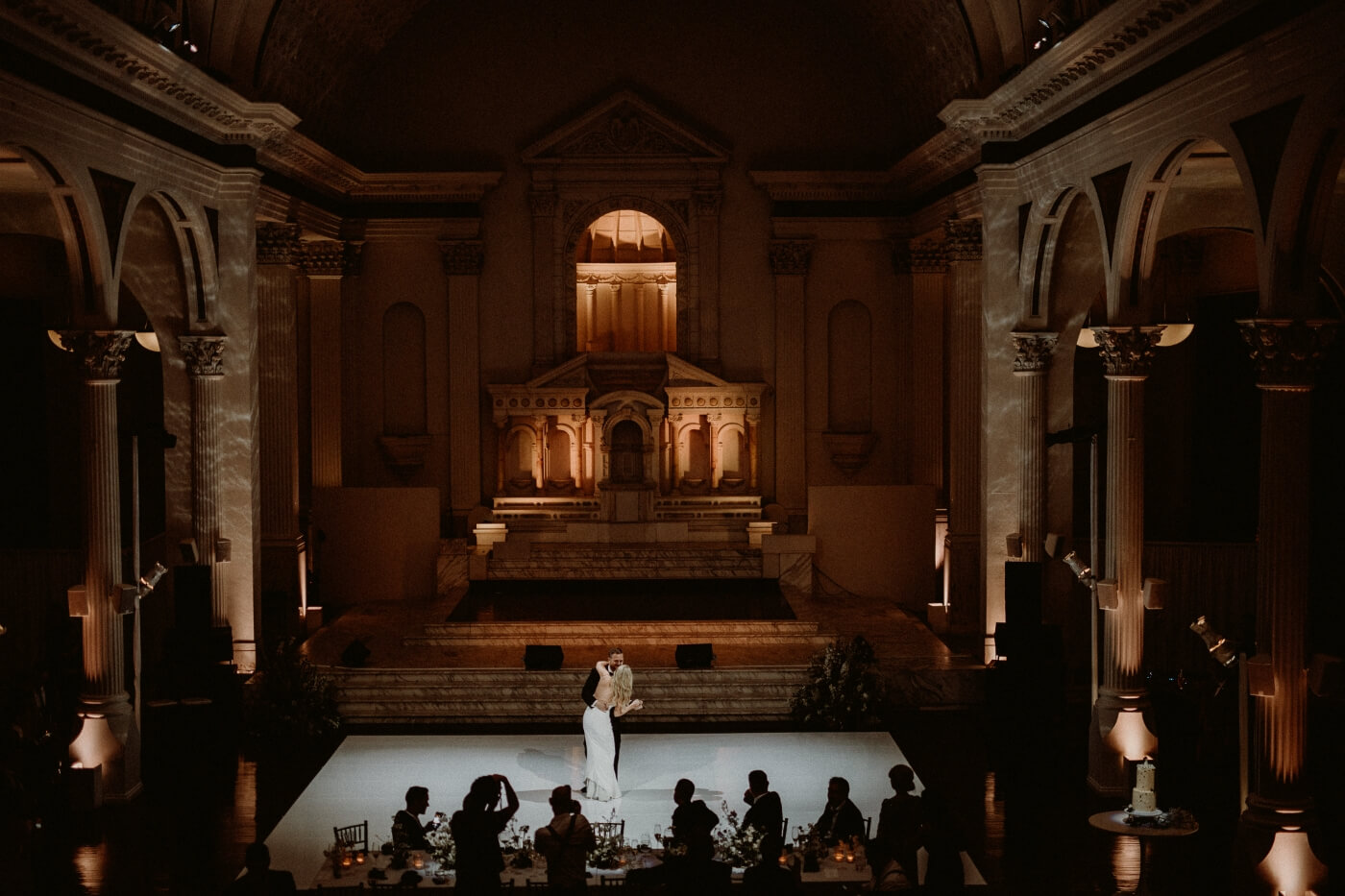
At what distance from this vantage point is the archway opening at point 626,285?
92.0ft

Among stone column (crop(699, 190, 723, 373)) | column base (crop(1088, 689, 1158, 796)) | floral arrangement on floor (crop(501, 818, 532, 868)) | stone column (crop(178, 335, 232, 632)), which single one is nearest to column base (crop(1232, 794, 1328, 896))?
column base (crop(1088, 689, 1158, 796))

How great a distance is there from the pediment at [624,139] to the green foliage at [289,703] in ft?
40.3

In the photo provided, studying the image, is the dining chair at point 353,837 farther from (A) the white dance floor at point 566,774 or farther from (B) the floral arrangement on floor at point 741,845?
(B) the floral arrangement on floor at point 741,845

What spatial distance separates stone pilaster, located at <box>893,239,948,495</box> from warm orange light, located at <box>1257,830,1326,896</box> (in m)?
13.8

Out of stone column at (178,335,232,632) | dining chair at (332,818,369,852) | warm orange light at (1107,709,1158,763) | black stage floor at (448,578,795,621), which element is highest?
stone column at (178,335,232,632)

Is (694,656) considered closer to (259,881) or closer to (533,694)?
(533,694)

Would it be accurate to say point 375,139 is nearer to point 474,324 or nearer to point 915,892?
point 474,324

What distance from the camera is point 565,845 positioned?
36.7 ft

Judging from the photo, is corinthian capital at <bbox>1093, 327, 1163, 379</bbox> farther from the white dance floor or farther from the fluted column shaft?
the fluted column shaft

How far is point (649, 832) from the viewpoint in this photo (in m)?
13.5

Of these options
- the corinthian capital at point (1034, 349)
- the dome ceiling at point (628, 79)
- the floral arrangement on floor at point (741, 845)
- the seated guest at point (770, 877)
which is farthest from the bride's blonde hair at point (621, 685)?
the dome ceiling at point (628, 79)

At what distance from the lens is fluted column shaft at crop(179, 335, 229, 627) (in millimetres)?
18141

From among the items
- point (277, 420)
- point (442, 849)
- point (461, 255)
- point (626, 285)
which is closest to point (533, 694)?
point (442, 849)

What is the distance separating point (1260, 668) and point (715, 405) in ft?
52.2
